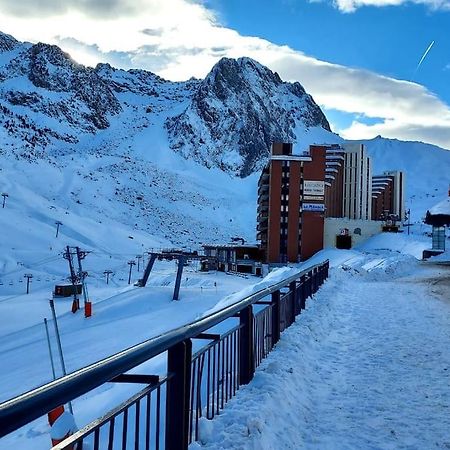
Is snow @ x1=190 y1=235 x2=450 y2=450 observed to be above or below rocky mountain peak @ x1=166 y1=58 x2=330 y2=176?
below

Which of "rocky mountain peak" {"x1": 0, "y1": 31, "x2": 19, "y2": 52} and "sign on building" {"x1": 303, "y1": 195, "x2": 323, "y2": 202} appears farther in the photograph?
"rocky mountain peak" {"x1": 0, "y1": 31, "x2": 19, "y2": 52}

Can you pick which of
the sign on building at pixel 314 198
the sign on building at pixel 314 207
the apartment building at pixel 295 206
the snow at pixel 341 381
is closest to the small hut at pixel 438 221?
the apartment building at pixel 295 206

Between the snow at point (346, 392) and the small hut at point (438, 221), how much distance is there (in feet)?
102

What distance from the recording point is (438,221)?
4112cm

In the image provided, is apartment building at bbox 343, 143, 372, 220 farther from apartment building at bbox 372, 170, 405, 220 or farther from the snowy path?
the snowy path

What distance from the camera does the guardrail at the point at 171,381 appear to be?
6.28 feet

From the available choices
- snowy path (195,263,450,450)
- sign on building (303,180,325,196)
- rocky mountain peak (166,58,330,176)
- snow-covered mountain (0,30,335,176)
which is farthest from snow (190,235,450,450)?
rocky mountain peak (166,58,330,176)

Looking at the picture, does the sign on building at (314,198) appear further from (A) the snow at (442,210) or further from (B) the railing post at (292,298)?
(B) the railing post at (292,298)

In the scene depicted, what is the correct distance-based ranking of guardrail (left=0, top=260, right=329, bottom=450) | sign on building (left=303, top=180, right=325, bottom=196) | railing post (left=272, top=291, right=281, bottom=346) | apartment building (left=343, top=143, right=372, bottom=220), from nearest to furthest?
guardrail (left=0, top=260, right=329, bottom=450) < railing post (left=272, top=291, right=281, bottom=346) < sign on building (left=303, top=180, right=325, bottom=196) < apartment building (left=343, top=143, right=372, bottom=220)

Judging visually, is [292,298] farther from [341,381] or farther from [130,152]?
[130,152]

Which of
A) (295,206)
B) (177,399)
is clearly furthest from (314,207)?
(177,399)

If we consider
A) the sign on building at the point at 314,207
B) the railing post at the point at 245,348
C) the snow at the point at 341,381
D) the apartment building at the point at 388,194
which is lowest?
the snow at the point at 341,381

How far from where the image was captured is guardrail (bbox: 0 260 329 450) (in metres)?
1.91

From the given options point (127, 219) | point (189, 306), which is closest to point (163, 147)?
point (127, 219)
